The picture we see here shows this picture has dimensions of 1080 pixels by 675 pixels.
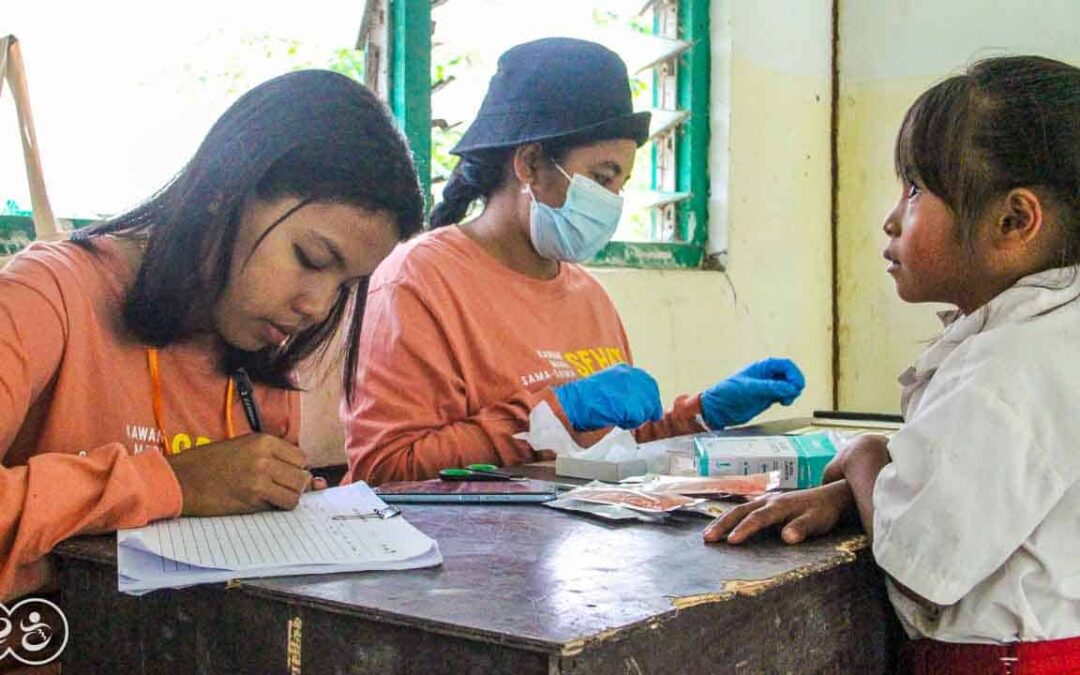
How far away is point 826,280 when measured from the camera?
3.29 metres

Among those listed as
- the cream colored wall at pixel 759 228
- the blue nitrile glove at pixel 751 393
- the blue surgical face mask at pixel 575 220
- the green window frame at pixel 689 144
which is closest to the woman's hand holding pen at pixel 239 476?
the blue surgical face mask at pixel 575 220

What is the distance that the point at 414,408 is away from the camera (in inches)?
61.8

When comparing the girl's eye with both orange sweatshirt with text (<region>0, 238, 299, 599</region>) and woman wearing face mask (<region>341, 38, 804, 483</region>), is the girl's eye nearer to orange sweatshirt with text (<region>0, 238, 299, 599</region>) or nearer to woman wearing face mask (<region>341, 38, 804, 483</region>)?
orange sweatshirt with text (<region>0, 238, 299, 599</region>)

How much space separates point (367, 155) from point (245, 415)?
35 cm

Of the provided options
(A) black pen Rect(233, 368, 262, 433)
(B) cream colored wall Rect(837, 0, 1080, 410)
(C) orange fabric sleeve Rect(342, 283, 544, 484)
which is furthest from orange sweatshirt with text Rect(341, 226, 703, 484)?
(B) cream colored wall Rect(837, 0, 1080, 410)

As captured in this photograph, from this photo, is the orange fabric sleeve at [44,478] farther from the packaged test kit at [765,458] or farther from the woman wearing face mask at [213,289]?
the packaged test kit at [765,458]

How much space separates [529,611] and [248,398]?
72 cm

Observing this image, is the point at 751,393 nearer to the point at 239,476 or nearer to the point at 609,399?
the point at 609,399

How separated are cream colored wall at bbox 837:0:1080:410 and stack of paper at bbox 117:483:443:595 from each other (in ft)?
8.31

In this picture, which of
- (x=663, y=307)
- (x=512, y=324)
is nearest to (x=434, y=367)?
(x=512, y=324)

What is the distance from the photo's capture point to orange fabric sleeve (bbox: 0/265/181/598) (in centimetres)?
86

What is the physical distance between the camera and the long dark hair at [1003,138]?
103cm

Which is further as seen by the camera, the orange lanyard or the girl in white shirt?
the orange lanyard

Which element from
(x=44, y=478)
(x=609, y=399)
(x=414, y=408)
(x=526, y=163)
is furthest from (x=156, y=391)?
(x=526, y=163)
